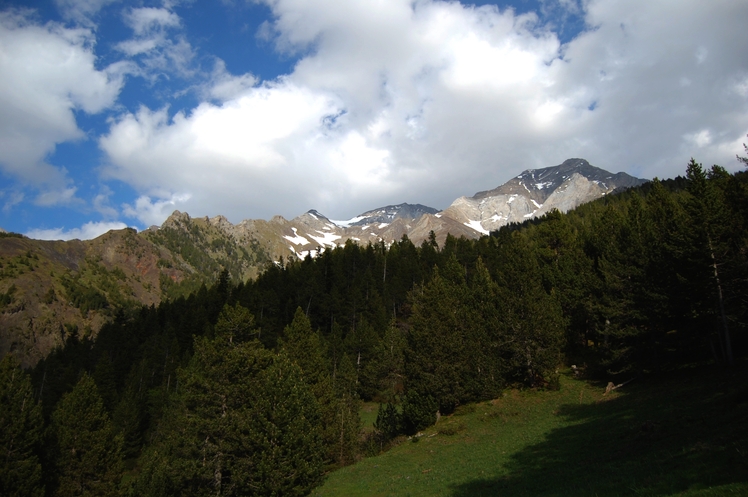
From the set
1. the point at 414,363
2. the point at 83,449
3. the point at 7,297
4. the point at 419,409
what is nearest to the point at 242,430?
the point at 419,409

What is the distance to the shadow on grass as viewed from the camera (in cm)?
1497

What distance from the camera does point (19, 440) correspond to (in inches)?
1491

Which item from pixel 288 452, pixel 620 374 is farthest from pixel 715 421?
pixel 288 452

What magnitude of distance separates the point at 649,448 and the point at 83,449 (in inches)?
1981

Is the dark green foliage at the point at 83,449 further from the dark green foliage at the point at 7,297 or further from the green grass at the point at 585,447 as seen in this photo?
the dark green foliage at the point at 7,297

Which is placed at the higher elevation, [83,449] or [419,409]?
[419,409]

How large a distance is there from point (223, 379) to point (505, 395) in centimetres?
2747

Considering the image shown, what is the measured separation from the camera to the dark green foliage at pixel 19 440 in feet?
120

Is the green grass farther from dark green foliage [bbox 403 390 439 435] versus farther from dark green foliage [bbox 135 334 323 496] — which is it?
dark green foliage [bbox 135 334 323 496]

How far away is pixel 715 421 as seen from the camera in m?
21.0

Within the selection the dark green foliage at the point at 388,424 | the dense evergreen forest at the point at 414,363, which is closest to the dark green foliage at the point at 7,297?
the dense evergreen forest at the point at 414,363

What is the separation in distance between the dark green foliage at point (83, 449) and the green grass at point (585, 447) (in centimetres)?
2758

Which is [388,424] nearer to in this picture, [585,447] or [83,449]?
[585,447]

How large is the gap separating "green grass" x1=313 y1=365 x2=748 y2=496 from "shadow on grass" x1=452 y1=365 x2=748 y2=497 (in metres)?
0.06
